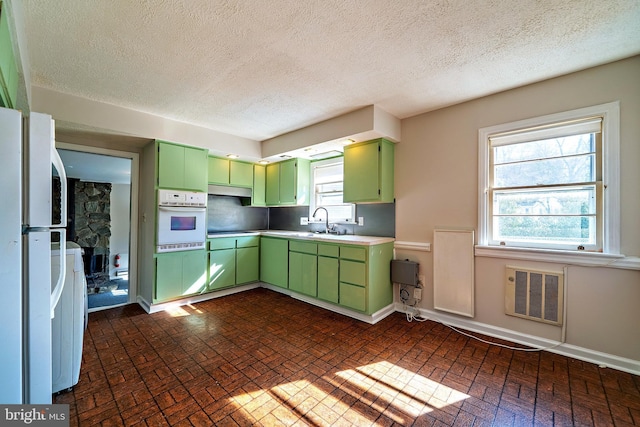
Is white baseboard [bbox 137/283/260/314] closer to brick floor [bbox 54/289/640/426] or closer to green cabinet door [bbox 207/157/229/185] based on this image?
brick floor [bbox 54/289/640/426]

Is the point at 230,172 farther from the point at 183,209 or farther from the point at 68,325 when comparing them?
the point at 68,325

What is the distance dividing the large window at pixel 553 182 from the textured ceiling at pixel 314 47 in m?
0.49

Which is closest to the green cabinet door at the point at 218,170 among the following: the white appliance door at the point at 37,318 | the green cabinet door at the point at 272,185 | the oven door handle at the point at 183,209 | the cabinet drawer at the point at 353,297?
the oven door handle at the point at 183,209

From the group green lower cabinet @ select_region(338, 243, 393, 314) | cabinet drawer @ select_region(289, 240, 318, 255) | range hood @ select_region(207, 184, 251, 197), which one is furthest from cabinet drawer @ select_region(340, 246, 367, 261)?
range hood @ select_region(207, 184, 251, 197)

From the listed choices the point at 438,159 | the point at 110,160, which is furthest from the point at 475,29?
the point at 110,160

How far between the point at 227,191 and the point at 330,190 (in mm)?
1731

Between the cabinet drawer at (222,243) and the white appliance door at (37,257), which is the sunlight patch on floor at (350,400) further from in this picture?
the cabinet drawer at (222,243)

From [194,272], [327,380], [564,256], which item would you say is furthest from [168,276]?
[564,256]

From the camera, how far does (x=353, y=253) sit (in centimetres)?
317

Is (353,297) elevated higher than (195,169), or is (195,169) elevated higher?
(195,169)

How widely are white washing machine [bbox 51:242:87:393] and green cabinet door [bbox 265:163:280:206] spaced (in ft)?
9.71

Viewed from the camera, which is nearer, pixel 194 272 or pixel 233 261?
pixel 194 272

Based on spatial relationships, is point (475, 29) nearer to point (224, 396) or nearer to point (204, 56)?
point (204, 56)

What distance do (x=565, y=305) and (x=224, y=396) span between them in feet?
9.73
